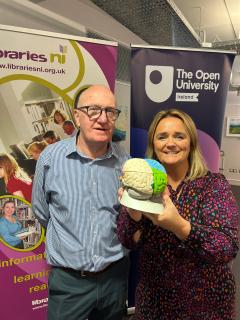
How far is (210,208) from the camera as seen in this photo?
1.11 meters

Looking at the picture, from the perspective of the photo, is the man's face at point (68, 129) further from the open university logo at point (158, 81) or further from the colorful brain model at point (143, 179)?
the colorful brain model at point (143, 179)

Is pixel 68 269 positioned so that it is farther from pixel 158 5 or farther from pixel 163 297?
pixel 158 5

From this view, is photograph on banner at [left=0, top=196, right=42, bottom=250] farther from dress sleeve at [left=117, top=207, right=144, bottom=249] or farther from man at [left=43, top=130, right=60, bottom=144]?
dress sleeve at [left=117, top=207, right=144, bottom=249]

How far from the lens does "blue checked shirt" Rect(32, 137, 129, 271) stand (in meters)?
1.39

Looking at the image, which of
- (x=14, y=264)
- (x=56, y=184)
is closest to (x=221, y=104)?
(x=56, y=184)

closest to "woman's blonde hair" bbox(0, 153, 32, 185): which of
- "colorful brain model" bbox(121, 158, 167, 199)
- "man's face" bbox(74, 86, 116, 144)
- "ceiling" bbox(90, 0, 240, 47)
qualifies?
"man's face" bbox(74, 86, 116, 144)

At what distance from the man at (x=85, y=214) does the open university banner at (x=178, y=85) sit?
2.55 feet

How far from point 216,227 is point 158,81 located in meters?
1.38

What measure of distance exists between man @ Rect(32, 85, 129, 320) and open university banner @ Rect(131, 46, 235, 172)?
2.55ft

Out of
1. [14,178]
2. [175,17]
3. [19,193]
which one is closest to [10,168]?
[14,178]

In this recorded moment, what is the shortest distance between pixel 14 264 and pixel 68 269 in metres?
0.70

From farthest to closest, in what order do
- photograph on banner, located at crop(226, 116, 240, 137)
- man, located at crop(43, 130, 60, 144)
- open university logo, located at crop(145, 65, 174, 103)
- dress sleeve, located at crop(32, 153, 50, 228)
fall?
photograph on banner, located at crop(226, 116, 240, 137) → open university logo, located at crop(145, 65, 174, 103) → man, located at crop(43, 130, 60, 144) → dress sleeve, located at crop(32, 153, 50, 228)

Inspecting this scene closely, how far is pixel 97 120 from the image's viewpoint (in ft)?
4.50

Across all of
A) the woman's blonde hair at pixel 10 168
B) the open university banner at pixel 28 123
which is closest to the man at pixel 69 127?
the open university banner at pixel 28 123
